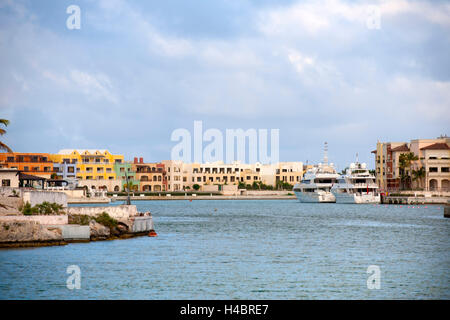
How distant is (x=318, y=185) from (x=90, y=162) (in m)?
63.8

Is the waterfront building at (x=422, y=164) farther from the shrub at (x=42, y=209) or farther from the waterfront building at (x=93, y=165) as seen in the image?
the shrub at (x=42, y=209)

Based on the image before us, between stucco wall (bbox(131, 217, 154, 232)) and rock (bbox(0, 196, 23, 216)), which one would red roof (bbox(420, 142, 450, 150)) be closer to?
stucco wall (bbox(131, 217, 154, 232))

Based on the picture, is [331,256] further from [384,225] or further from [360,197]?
[360,197]

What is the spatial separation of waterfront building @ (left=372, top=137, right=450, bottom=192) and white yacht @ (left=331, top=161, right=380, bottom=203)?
13.2 m

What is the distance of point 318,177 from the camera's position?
152750 millimetres

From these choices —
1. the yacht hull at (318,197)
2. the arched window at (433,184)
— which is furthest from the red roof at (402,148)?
the yacht hull at (318,197)

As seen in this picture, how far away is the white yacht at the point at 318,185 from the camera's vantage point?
151m

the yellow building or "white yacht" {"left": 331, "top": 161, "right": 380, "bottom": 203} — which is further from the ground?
the yellow building

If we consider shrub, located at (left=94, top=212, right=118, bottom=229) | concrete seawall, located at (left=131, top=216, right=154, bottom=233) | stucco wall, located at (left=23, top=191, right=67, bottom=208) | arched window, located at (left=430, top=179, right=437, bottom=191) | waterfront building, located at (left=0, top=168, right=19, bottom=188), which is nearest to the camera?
stucco wall, located at (left=23, top=191, right=67, bottom=208)

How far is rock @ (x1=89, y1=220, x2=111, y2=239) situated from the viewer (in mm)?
47103

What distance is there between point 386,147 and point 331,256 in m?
127

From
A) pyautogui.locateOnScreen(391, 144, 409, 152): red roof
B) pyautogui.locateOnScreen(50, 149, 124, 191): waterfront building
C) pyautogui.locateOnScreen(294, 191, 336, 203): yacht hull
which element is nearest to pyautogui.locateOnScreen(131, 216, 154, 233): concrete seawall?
pyautogui.locateOnScreen(294, 191, 336, 203): yacht hull

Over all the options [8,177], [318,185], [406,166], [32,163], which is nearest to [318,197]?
[318,185]
